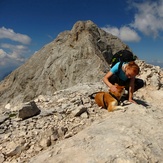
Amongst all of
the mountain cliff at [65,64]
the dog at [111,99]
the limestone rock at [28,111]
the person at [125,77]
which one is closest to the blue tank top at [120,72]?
the person at [125,77]

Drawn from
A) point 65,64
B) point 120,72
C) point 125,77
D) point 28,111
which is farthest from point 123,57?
point 65,64

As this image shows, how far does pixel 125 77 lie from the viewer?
30.2ft

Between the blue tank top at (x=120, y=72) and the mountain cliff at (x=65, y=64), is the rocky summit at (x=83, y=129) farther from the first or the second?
the mountain cliff at (x=65, y=64)

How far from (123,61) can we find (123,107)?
1686 millimetres

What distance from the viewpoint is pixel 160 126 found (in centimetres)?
686

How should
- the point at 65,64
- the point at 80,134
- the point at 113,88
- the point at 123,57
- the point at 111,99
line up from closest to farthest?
the point at 80,134 < the point at 113,88 < the point at 111,99 < the point at 123,57 < the point at 65,64

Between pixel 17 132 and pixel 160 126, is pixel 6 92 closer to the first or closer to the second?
pixel 17 132

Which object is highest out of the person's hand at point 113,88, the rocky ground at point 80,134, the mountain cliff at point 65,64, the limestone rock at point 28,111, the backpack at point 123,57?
the mountain cliff at point 65,64

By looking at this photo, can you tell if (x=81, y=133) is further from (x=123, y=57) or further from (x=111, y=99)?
(x=123, y=57)

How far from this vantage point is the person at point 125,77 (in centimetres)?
818

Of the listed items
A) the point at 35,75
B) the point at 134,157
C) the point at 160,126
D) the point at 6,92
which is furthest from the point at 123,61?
the point at 6,92

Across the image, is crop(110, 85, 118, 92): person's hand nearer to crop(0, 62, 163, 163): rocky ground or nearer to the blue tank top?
the blue tank top

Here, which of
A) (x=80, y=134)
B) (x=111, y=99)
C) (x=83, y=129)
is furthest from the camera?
(x=111, y=99)

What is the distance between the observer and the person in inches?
322
